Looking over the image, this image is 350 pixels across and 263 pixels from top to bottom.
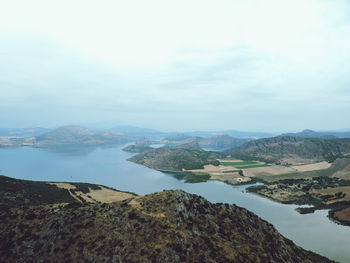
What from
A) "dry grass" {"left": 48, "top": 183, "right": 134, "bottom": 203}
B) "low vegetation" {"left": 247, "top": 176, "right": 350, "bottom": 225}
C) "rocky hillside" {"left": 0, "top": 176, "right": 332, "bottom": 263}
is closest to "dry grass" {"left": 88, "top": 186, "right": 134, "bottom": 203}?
"dry grass" {"left": 48, "top": 183, "right": 134, "bottom": 203}

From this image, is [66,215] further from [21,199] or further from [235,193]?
[235,193]

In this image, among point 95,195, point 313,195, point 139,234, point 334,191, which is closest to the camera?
point 139,234

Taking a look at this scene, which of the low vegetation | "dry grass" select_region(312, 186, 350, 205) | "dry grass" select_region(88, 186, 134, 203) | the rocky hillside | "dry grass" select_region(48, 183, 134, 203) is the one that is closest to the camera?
the rocky hillside

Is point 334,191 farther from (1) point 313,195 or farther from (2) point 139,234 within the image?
(2) point 139,234

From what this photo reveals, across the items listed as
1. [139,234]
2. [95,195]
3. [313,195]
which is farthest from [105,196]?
[313,195]

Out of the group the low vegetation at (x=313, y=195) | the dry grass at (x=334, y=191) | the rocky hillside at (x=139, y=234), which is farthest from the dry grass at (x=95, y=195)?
the dry grass at (x=334, y=191)

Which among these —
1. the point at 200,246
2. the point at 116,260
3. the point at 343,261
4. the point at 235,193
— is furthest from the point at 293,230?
the point at 116,260

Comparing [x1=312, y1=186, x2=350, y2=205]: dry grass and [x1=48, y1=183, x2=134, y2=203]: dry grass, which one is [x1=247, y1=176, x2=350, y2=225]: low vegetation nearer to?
[x1=312, y1=186, x2=350, y2=205]: dry grass

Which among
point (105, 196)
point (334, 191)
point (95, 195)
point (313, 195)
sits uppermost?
point (95, 195)
